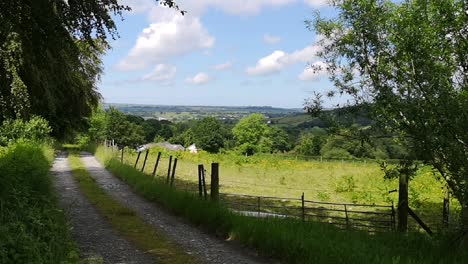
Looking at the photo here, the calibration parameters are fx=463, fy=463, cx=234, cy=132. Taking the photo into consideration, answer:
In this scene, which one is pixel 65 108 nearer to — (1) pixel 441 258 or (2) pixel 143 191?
(2) pixel 143 191

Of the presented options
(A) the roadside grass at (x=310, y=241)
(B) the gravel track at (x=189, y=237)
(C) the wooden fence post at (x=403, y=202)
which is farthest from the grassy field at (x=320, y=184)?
(B) the gravel track at (x=189, y=237)

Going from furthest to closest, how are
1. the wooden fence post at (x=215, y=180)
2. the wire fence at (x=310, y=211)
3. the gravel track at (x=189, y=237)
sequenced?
the wire fence at (x=310, y=211) < the wooden fence post at (x=215, y=180) < the gravel track at (x=189, y=237)

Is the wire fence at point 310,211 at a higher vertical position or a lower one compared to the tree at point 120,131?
higher

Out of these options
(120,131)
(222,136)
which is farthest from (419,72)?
(222,136)

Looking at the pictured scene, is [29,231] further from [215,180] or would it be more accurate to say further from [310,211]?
[310,211]

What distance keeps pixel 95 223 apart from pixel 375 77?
23.5 feet

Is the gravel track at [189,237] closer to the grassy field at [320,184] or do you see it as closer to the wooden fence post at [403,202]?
the wooden fence post at [403,202]

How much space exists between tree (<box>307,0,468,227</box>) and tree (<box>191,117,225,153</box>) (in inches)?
4977

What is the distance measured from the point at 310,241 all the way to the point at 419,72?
11.7ft

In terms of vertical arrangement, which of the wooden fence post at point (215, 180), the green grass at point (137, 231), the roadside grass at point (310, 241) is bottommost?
the green grass at point (137, 231)

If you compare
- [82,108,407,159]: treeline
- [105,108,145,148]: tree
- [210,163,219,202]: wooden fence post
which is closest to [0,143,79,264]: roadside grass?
[210,163,219,202]: wooden fence post

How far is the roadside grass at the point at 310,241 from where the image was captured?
7.31 metres

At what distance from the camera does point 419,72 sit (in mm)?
8219

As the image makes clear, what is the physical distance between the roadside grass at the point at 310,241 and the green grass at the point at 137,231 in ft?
4.01
